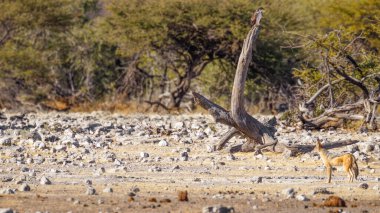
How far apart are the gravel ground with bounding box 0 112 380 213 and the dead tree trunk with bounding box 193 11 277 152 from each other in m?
0.23

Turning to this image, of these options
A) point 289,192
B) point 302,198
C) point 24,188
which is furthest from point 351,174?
point 24,188

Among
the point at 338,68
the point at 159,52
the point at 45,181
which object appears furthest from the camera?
the point at 159,52

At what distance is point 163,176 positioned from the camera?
36.9 feet

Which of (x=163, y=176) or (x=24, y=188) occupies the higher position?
(x=163, y=176)

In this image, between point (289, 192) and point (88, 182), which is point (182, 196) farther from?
point (88, 182)

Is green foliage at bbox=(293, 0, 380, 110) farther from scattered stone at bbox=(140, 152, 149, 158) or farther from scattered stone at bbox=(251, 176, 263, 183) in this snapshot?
scattered stone at bbox=(251, 176, 263, 183)

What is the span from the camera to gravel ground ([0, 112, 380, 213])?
914 centimetres

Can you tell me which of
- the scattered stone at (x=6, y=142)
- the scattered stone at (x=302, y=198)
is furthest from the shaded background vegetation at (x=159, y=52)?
the scattered stone at (x=302, y=198)

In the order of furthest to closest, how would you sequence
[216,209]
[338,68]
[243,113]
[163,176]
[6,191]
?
[338,68] → [243,113] → [163,176] → [6,191] → [216,209]

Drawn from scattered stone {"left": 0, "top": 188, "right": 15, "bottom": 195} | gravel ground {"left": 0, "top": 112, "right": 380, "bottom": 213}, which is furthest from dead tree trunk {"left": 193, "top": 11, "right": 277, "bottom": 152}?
scattered stone {"left": 0, "top": 188, "right": 15, "bottom": 195}

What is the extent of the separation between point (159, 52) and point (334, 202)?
72.5ft

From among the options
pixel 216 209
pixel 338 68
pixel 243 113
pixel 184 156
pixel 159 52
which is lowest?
pixel 216 209

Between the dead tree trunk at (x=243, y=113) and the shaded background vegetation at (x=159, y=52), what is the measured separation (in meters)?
14.6

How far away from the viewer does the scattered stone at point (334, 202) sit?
358 inches
